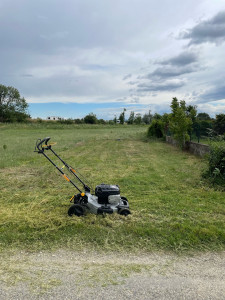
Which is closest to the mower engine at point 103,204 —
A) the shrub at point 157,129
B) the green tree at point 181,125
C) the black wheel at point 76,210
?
the black wheel at point 76,210

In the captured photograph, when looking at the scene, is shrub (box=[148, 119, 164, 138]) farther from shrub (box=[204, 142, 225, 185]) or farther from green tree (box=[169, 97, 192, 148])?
shrub (box=[204, 142, 225, 185])

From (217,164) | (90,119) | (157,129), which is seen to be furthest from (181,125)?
(90,119)

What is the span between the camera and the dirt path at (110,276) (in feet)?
8.17

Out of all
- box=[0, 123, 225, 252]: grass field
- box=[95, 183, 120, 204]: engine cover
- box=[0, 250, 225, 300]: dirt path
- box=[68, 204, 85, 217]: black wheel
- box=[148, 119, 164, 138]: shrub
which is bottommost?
box=[0, 250, 225, 300]: dirt path

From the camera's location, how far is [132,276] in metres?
2.77

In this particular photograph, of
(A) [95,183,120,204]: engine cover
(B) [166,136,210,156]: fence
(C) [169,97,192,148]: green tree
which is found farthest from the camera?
(C) [169,97,192,148]: green tree

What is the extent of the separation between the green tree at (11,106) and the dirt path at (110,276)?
6922 cm

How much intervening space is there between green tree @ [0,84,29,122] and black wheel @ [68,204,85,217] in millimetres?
67908

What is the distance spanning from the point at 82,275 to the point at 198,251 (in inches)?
64.7

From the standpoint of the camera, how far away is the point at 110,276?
277 cm

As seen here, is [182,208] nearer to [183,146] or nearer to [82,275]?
[82,275]

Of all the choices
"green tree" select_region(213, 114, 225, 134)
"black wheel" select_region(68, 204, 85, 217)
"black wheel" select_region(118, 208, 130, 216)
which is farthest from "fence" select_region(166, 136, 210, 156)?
"black wheel" select_region(68, 204, 85, 217)

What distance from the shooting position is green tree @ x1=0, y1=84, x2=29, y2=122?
67.1 meters

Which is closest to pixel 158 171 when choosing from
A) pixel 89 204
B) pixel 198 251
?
pixel 89 204
